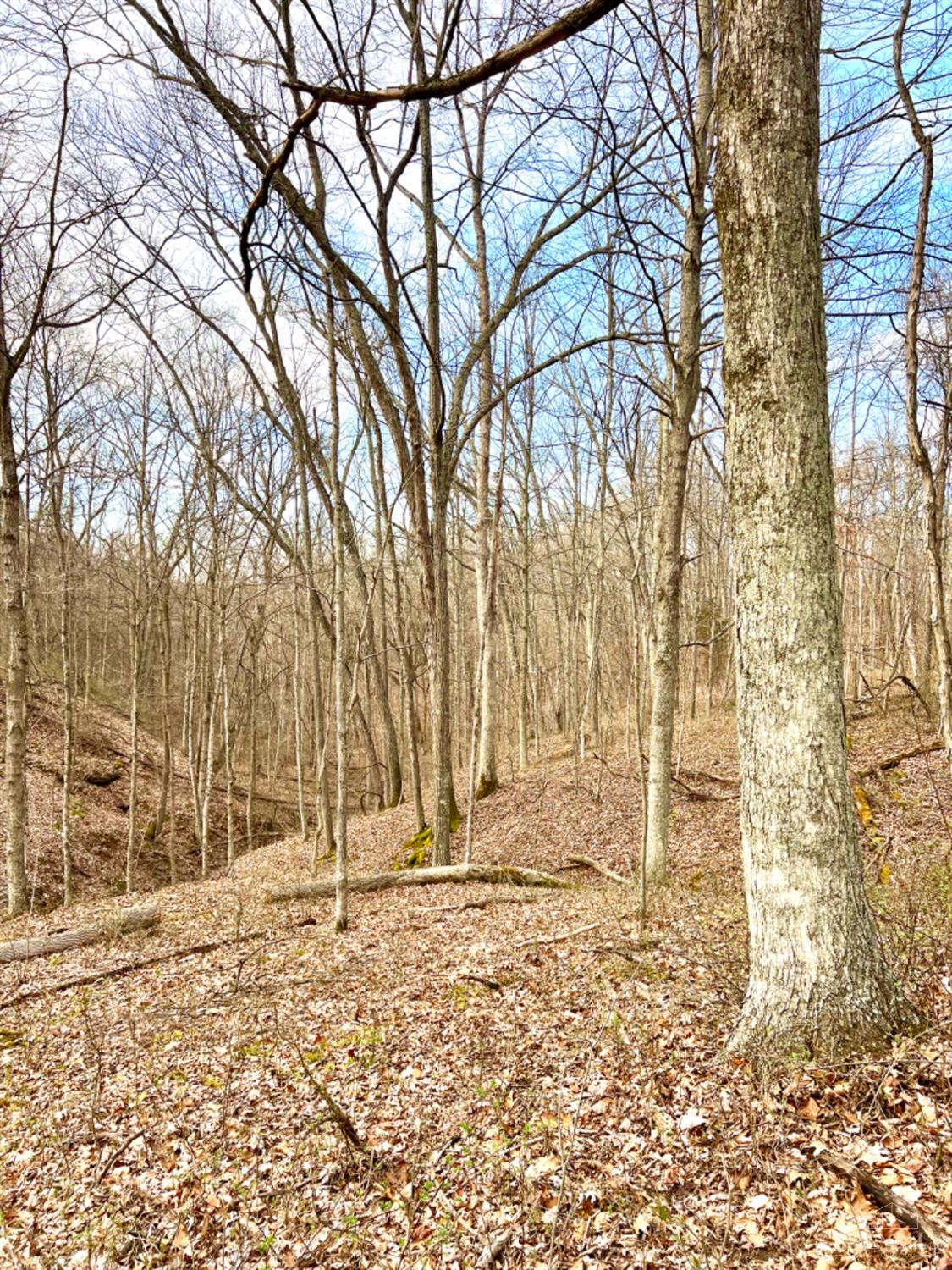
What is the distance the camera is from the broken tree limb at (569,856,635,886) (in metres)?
8.45

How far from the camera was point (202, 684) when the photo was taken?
19.0 metres

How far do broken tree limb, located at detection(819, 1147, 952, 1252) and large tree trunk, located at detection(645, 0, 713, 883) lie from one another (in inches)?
178

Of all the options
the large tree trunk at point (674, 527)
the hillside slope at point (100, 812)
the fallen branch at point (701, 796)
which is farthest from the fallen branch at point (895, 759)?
the hillside slope at point (100, 812)

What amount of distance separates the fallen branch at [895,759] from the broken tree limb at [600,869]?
3864mm

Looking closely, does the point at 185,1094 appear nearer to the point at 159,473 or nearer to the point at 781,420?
the point at 781,420

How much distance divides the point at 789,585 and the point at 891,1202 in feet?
7.29

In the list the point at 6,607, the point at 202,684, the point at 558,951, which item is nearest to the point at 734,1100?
the point at 558,951

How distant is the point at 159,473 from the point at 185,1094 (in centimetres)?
1488

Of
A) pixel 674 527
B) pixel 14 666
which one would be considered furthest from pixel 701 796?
pixel 14 666

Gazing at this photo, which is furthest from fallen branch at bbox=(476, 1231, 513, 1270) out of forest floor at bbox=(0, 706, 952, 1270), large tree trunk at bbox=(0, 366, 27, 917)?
large tree trunk at bbox=(0, 366, 27, 917)

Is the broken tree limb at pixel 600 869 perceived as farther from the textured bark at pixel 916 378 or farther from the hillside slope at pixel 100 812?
the hillside slope at pixel 100 812

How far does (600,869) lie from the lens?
9.43 meters

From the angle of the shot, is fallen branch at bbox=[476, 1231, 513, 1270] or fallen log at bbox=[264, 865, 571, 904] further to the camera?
fallen log at bbox=[264, 865, 571, 904]

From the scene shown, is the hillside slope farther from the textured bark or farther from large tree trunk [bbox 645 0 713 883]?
the textured bark
